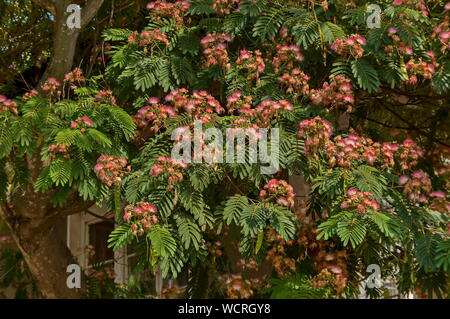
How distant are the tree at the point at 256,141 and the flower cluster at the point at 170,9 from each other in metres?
0.01

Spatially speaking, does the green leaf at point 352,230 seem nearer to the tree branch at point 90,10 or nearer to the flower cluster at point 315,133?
the flower cluster at point 315,133

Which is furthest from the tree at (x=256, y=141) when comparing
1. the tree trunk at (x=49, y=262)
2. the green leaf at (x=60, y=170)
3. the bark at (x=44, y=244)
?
the tree trunk at (x=49, y=262)

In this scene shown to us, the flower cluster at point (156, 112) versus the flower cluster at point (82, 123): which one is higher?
the flower cluster at point (156, 112)

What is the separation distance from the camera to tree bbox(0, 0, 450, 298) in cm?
593

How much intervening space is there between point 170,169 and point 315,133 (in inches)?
44.7

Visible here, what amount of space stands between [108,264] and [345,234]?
4.31m

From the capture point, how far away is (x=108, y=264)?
9461 millimetres

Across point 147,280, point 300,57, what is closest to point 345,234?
point 300,57

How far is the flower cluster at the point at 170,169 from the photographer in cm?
573

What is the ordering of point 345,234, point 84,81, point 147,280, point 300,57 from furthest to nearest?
1. point 147,280
2. point 84,81
3. point 300,57
4. point 345,234

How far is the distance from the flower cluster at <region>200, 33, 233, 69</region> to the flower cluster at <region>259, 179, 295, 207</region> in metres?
1.11

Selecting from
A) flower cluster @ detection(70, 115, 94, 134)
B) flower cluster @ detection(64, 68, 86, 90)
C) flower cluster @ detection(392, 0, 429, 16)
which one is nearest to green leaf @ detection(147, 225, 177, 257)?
flower cluster @ detection(70, 115, 94, 134)

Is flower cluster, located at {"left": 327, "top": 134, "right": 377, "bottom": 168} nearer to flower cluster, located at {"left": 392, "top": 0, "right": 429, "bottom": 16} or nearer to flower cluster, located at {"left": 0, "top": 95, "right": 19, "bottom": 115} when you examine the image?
flower cluster, located at {"left": 392, "top": 0, "right": 429, "bottom": 16}
